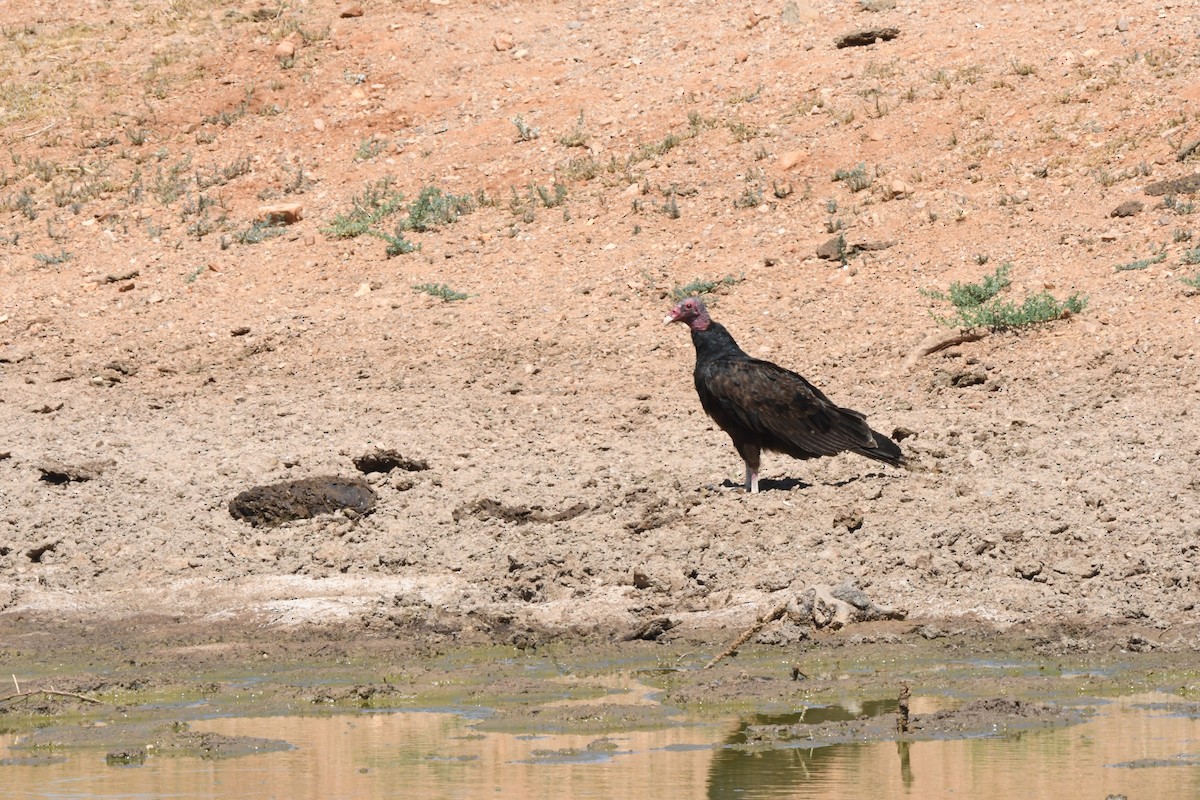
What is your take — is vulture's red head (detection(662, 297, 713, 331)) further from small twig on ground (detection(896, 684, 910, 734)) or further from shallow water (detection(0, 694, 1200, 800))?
small twig on ground (detection(896, 684, 910, 734))

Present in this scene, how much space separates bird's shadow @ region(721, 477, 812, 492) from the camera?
1198 cm

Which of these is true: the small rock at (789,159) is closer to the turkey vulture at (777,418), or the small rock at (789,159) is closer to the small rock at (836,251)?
the small rock at (836,251)

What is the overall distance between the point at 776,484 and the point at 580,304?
17.7 ft

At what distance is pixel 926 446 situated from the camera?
12602 millimetres

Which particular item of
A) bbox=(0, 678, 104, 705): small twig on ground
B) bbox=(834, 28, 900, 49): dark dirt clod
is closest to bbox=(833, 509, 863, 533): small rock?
bbox=(0, 678, 104, 705): small twig on ground

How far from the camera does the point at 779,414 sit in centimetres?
1201

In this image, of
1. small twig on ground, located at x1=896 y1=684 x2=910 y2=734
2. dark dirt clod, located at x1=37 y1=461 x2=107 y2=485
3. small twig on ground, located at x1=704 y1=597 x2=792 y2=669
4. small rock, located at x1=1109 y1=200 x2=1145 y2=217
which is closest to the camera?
small twig on ground, located at x1=896 y1=684 x2=910 y2=734

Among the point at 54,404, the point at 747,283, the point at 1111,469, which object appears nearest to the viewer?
the point at 1111,469

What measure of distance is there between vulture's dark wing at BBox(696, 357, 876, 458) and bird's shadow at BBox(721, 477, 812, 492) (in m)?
0.20

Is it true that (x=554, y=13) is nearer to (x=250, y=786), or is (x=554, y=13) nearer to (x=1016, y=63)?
(x=1016, y=63)

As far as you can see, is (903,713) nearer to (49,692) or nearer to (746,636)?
(746,636)

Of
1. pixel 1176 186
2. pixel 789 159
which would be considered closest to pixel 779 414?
pixel 1176 186

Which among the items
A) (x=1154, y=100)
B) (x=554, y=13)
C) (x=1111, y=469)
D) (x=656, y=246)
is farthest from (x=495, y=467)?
(x=554, y=13)

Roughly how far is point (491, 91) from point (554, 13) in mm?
2753
